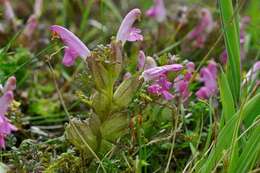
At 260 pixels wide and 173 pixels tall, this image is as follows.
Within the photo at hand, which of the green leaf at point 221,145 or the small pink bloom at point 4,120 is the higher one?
the small pink bloom at point 4,120

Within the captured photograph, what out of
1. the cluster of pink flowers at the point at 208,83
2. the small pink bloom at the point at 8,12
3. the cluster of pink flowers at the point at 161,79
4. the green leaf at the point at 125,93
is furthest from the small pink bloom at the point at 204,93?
the small pink bloom at the point at 8,12

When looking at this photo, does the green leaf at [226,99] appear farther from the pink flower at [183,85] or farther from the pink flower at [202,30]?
the pink flower at [202,30]

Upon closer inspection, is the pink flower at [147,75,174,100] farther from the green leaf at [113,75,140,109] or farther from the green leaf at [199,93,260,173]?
the green leaf at [199,93,260,173]

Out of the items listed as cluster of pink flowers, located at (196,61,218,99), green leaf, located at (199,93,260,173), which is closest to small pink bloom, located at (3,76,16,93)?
green leaf, located at (199,93,260,173)

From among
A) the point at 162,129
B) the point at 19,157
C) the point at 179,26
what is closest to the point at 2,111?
the point at 19,157

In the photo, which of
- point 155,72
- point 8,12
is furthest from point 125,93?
point 8,12
